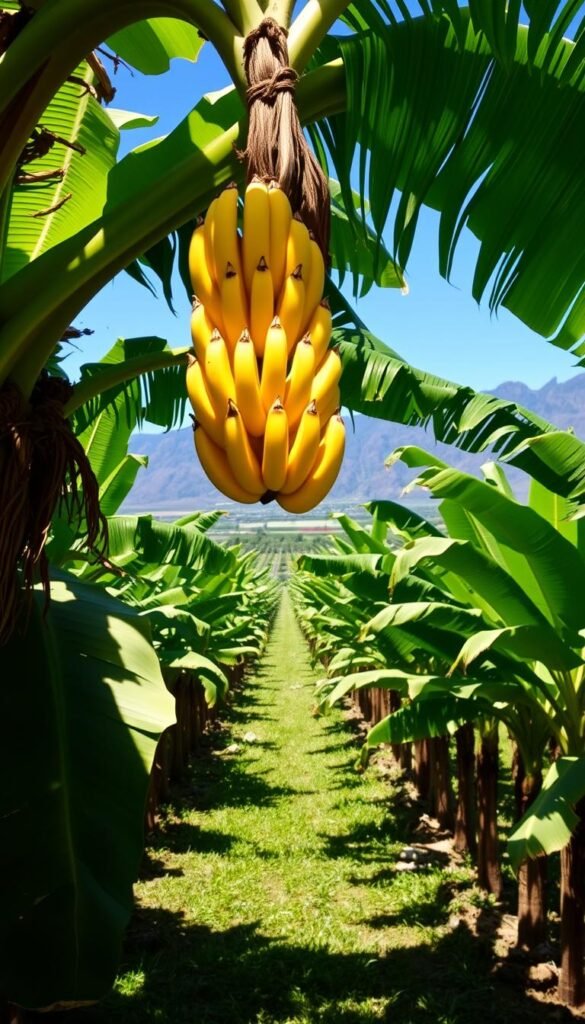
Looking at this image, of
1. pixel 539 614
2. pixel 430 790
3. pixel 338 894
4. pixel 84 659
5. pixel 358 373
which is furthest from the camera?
pixel 430 790

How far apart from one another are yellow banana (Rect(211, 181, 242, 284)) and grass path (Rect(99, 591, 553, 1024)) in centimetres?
410

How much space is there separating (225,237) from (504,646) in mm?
2627

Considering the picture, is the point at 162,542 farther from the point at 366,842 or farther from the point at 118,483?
the point at 366,842

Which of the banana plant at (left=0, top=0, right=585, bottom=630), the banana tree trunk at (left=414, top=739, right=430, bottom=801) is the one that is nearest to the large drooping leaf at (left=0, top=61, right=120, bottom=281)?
the banana plant at (left=0, top=0, right=585, bottom=630)

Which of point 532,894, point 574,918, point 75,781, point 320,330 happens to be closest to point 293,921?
point 532,894

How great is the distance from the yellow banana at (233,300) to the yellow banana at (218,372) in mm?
34

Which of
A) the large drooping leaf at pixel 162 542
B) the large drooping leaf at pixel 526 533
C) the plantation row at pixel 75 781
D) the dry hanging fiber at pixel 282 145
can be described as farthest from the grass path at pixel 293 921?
the dry hanging fiber at pixel 282 145

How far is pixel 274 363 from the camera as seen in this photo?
3.29 ft

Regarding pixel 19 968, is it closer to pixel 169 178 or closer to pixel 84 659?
pixel 84 659

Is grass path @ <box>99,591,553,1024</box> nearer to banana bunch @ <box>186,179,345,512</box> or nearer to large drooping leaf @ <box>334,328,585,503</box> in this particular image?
large drooping leaf @ <box>334,328,585,503</box>

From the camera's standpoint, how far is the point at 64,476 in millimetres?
1613

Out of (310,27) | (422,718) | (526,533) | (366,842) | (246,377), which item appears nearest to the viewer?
(246,377)

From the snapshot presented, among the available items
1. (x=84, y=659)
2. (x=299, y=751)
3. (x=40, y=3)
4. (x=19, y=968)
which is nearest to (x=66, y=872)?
(x=19, y=968)

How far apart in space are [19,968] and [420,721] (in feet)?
9.87
